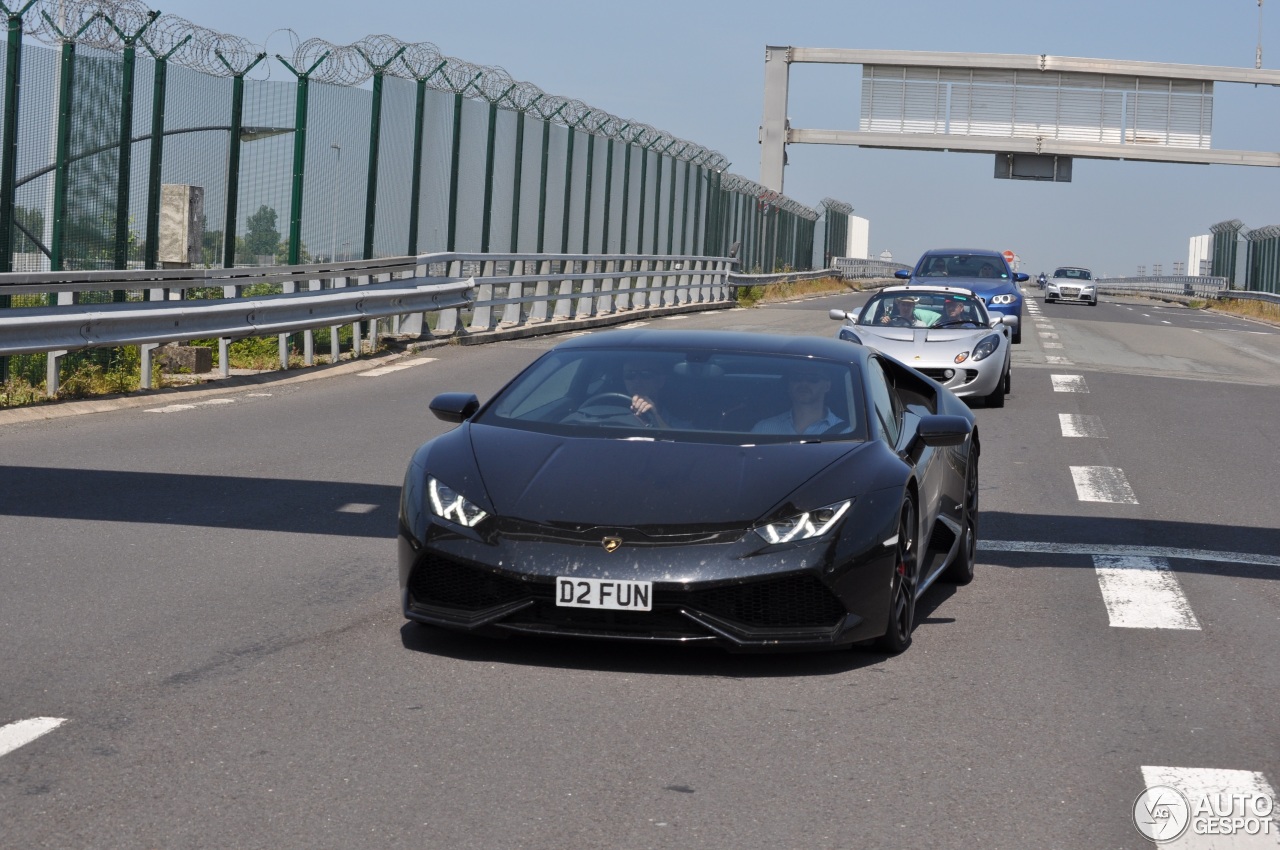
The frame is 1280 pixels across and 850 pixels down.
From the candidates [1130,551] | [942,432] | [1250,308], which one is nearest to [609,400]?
[942,432]

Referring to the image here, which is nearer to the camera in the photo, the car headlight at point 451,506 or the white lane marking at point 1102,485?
the car headlight at point 451,506

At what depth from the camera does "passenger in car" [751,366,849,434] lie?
697cm

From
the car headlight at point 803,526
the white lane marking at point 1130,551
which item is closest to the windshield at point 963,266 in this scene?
the white lane marking at point 1130,551

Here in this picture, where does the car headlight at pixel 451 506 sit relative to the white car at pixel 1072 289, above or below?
A: below

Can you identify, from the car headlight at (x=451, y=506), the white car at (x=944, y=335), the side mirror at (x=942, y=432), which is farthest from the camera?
the white car at (x=944, y=335)

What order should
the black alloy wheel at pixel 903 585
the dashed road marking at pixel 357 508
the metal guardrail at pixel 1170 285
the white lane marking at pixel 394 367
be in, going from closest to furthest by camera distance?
the black alloy wheel at pixel 903 585, the dashed road marking at pixel 357 508, the white lane marking at pixel 394 367, the metal guardrail at pixel 1170 285

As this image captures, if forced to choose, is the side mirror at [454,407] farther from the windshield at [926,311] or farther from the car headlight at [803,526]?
the windshield at [926,311]

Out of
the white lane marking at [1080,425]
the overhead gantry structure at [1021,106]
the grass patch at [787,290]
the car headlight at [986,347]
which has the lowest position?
the white lane marking at [1080,425]

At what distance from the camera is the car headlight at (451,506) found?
6.15m

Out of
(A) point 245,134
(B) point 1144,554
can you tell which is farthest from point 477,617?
(A) point 245,134

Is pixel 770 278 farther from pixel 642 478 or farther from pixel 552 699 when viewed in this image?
pixel 552 699

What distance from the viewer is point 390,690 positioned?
5.66 meters

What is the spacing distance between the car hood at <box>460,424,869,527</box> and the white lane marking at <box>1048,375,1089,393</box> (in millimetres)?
13935

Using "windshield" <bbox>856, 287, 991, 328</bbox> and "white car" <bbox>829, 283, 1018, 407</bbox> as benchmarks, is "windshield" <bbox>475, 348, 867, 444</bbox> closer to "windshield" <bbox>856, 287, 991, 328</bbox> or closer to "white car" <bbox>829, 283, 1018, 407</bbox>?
"white car" <bbox>829, 283, 1018, 407</bbox>
